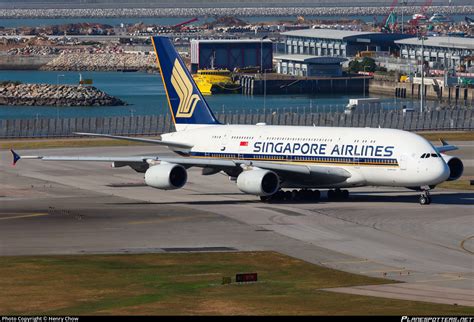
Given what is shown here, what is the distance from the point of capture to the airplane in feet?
274

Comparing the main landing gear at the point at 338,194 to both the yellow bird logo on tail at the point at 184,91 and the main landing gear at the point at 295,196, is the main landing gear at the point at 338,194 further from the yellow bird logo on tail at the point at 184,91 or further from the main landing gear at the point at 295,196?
the yellow bird logo on tail at the point at 184,91

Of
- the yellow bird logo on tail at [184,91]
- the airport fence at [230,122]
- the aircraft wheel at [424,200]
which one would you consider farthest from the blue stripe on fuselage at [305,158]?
the airport fence at [230,122]

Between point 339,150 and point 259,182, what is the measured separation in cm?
619

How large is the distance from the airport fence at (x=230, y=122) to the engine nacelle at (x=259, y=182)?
200 ft

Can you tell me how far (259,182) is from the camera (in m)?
83.9

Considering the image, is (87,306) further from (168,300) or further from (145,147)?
(145,147)

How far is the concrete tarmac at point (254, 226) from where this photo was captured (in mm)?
65312

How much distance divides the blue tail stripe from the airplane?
378 cm

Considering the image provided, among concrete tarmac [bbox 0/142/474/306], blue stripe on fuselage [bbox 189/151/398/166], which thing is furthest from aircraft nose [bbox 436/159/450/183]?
blue stripe on fuselage [bbox 189/151/398/166]

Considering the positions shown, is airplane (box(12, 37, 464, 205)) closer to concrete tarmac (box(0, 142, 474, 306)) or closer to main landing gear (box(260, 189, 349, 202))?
main landing gear (box(260, 189, 349, 202))

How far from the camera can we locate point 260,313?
51.3 m

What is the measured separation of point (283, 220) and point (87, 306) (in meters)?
27.6

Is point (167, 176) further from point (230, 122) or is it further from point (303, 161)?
point (230, 122)

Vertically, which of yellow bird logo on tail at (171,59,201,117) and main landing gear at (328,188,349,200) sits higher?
yellow bird logo on tail at (171,59,201,117)
